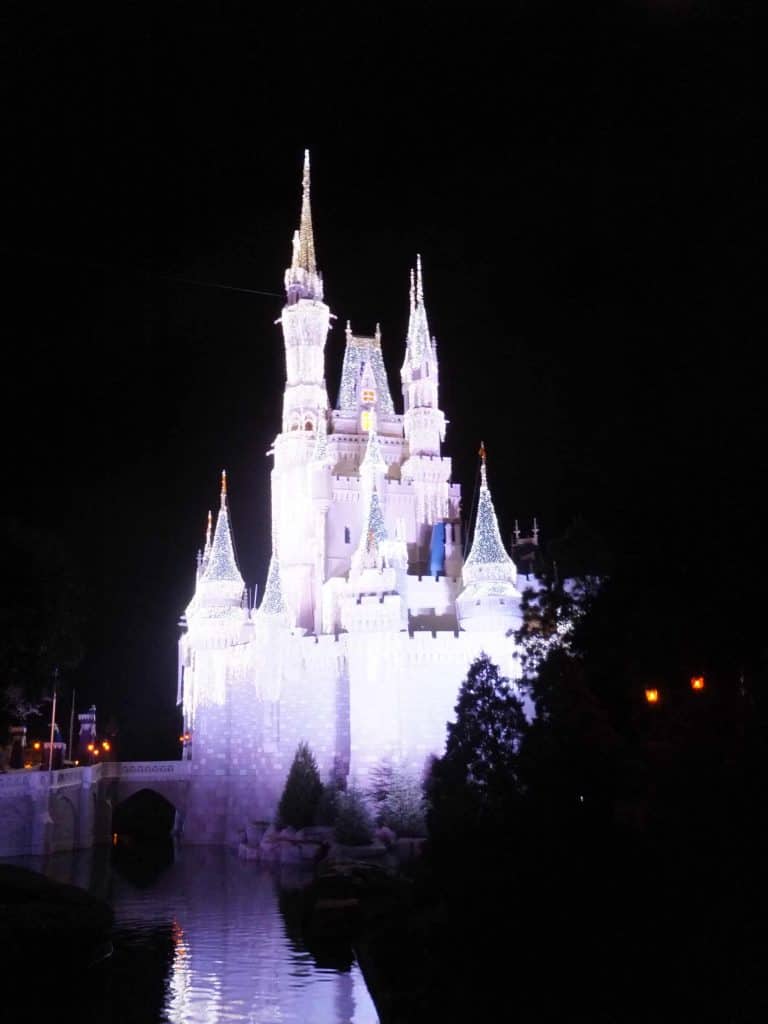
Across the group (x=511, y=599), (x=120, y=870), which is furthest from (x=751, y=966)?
(x=511, y=599)

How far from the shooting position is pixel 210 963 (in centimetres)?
1639

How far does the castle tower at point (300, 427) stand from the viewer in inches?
1678

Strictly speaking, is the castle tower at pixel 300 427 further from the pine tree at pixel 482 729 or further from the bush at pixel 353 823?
the pine tree at pixel 482 729

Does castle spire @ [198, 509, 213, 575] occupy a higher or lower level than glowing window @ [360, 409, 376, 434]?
lower

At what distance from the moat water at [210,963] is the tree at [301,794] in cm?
780

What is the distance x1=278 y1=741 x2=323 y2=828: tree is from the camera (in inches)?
1409

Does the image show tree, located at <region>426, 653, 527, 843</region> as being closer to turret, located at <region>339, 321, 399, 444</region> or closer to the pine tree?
the pine tree

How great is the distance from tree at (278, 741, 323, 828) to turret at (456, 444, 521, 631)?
24.7ft

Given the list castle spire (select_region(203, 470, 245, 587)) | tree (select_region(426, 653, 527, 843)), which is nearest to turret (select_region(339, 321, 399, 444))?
castle spire (select_region(203, 470, 245, 587))

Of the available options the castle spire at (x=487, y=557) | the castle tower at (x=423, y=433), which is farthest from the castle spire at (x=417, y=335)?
the castle spire at (x=487, y=557)

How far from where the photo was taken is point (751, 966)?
380 inches

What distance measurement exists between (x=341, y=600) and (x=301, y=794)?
25.3 feet

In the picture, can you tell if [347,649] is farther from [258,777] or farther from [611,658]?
[611,658]

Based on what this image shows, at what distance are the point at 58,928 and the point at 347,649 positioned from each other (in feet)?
79.2
